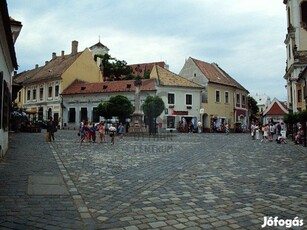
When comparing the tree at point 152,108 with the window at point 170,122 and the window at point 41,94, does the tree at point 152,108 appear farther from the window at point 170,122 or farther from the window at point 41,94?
the window at point 41,94

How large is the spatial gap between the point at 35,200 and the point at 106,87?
43728mm

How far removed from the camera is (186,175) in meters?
9.36

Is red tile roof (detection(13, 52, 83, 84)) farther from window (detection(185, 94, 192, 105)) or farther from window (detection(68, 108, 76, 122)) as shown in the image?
window (detection(185, 94, 192, 105))

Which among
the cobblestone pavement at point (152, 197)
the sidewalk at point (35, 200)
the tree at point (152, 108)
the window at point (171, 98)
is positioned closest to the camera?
the sidewalk at point (35, 200)

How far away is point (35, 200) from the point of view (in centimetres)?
621

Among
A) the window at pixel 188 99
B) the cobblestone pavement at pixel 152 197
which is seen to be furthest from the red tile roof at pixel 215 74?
the cobblestone pavement at pixel 152 197

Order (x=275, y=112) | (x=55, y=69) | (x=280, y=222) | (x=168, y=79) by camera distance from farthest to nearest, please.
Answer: (x=55, y=69) → (x=168, y=79) → (x=275, y=112) → (x=280, y=222)

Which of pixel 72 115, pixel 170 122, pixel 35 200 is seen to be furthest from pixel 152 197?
pixel 72 115

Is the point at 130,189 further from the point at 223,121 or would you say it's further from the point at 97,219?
the point at 223,121

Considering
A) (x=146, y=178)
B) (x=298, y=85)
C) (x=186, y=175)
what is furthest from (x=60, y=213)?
(x=298, y=85)

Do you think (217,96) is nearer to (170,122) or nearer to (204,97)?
(204,97)

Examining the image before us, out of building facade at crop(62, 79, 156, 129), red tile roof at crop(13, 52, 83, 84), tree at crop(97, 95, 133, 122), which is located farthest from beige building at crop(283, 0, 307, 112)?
red tile roof at crop(13, 52, 83, 84)

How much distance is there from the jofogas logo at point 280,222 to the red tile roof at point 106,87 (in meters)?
40.4

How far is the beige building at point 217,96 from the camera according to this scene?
165 feet
